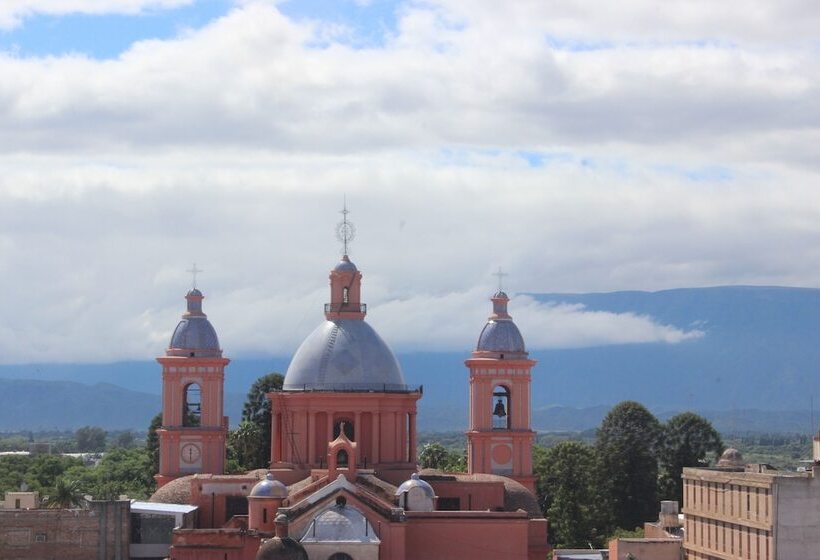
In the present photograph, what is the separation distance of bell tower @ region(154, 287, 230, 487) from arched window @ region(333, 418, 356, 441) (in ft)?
36.7

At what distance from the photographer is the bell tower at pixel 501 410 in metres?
101

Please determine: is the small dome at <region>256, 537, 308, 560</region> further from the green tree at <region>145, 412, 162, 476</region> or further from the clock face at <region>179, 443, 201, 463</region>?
the green tree at <region>145, 412, 162, 476</region>

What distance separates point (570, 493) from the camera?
4624 inches

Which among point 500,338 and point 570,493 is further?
point 570,493

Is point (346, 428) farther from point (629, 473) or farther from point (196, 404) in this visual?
point (629, 473)

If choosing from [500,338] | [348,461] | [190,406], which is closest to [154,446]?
[190,406]

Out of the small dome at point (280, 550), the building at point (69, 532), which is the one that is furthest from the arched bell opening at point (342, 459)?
the small dome at point (280, 550)

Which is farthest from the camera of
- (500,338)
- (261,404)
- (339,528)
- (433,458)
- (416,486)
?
(261,404)

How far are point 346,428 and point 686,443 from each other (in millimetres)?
48141

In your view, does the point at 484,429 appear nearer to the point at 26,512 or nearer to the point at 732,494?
the point at 732,494

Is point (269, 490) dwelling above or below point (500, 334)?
below

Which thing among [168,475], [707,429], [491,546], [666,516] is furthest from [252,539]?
[707,429]

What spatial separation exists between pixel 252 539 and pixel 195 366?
21534mm

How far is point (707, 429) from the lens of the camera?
13662 centimetres
